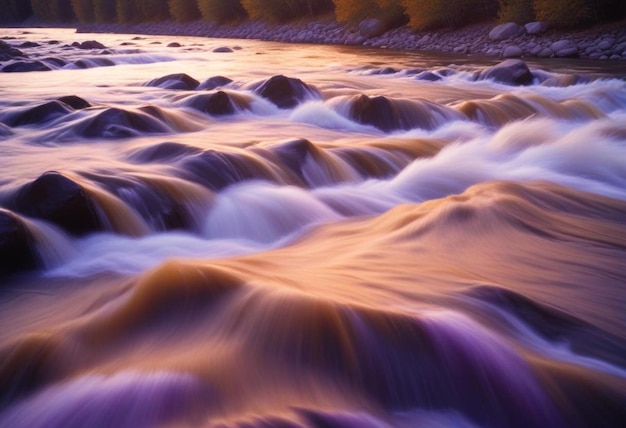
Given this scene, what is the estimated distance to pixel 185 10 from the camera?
199ft

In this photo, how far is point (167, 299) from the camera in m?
3.08

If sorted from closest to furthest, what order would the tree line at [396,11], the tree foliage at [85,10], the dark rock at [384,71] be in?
the dark rock at [384,71]
the tree line at [396,11]
the tree foliage at [85,10]

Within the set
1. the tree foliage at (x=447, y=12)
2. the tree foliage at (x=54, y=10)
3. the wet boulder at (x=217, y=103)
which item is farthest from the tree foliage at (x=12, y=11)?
the wet boulder at (x=217, y=103)

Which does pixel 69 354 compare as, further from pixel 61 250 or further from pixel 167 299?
pixel 61 250

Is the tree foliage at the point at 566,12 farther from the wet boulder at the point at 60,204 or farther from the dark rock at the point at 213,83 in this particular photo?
the wet boulder at the point at 60,204

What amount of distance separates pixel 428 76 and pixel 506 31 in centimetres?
1096

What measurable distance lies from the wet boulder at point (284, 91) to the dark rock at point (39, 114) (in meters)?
3.57

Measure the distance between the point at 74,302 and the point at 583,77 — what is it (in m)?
12.8

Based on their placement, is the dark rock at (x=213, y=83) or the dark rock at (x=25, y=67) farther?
the dark rock at (x=25, y=67)

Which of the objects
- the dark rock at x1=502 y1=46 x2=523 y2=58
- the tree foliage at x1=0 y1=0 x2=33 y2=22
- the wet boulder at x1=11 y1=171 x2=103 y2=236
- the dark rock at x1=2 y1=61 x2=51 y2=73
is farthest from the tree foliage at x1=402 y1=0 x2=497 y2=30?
the tree foliage at x1=0 y1=0 x2=33 y2=22

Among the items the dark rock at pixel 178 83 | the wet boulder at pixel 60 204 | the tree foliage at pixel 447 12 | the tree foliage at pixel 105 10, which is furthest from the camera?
the tree foliage at pixel 105 10

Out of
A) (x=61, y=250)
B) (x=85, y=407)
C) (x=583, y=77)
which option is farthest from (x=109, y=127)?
(x=583, y=77)

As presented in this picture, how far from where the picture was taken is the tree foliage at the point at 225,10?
52.6 m

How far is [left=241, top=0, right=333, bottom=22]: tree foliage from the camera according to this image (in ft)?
142
